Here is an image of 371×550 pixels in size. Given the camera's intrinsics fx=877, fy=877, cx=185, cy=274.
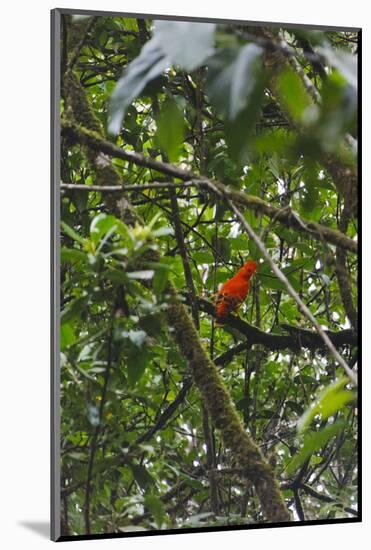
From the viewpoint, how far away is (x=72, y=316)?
2.63 m

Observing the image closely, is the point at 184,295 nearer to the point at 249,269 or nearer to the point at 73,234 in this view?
the point at 249,269

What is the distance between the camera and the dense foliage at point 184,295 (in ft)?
8.84

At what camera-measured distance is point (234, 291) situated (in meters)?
2.96

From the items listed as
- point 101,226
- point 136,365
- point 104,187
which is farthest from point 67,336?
point 104,187

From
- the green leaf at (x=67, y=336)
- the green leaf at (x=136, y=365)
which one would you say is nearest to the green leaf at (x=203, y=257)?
the green leaf at (x=136, y=365)

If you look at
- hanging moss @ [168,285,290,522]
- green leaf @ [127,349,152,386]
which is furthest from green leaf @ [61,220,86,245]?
hanging moss @ [168,285,290,522]

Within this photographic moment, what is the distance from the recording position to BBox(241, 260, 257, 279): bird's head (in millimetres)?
2963

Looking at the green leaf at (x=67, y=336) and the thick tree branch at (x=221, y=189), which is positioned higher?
the thick tree branch at (x=221, y=189)

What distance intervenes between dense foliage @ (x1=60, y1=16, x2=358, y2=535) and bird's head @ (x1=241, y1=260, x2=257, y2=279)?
23mm

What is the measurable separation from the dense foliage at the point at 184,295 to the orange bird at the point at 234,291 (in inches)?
1.0

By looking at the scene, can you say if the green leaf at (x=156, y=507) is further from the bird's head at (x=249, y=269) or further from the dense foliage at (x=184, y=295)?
the bird's head at (x=249, y=269)

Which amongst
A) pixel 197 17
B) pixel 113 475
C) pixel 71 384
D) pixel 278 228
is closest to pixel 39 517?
pixel 113 475

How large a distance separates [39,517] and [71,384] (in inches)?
16.7

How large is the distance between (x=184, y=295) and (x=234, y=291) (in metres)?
0.18
